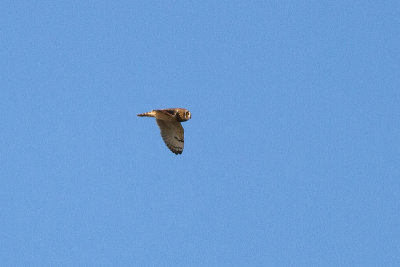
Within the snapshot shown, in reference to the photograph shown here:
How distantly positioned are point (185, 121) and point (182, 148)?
5.05ft

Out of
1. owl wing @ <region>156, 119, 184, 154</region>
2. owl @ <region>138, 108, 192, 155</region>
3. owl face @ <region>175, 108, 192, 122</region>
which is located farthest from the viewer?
owl wing @ <region>156, 119, 184, 154</region>

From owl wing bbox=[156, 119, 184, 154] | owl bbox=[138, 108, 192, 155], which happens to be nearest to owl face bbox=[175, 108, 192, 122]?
owl bbox=[138, 108, 192, 155]

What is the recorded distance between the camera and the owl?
32.8 metres

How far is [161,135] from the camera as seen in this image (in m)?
33.9

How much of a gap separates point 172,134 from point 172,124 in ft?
1.91

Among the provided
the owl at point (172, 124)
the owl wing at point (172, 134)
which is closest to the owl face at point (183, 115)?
the owl at point (172, 124)

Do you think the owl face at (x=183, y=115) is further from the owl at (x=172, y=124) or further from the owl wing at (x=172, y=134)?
the owl wing at (x=172, y=134)

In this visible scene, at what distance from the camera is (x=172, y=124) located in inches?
1320

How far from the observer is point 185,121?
3309 cm

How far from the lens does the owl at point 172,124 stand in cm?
3278

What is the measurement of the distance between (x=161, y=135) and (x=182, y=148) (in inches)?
40.0

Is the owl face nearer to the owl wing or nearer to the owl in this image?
the owl

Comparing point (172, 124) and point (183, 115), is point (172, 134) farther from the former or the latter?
point (183, 115)

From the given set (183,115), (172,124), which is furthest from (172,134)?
(183,115)
